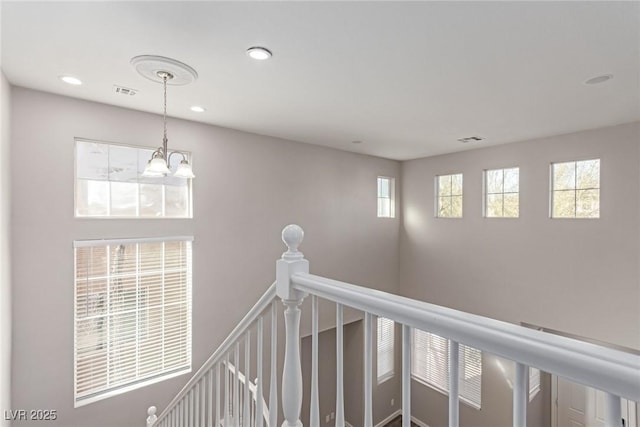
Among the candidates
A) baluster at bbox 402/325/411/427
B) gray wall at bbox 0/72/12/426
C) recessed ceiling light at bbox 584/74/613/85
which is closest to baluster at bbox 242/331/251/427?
baluster at bbox 402/325/411/427

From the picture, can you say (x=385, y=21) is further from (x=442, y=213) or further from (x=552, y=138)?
(x=442, y=213)

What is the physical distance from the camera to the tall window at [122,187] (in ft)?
10.6

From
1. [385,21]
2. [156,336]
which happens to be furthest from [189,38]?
[156,336]

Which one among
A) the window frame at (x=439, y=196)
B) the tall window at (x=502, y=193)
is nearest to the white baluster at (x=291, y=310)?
the tall window at (x=502, y=193)

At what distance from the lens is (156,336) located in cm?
359

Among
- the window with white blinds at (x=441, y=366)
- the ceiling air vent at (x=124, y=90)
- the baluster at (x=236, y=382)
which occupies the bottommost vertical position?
the window with white blinds at (x=441, y=366)

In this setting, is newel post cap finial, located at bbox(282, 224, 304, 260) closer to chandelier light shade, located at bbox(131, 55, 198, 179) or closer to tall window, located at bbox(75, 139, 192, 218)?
chandelier light shade, located at bbox(131, 55, 198, 179)

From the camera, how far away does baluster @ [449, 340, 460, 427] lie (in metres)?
0.64

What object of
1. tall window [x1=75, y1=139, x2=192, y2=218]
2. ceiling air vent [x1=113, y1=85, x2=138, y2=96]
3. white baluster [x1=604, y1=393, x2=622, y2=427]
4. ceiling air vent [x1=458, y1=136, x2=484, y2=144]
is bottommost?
white baluster [x1=604, y1=393, x2=622, y2=427]

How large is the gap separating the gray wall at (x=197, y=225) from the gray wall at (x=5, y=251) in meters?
0.12

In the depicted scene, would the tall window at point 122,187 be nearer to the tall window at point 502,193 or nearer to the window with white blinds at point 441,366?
the window with white blinds at point 441,366

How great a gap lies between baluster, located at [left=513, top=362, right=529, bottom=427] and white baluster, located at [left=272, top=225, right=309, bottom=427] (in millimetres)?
675

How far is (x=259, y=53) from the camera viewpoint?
2.23 m

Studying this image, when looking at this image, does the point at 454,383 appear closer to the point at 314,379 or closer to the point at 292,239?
the point at 314,379
